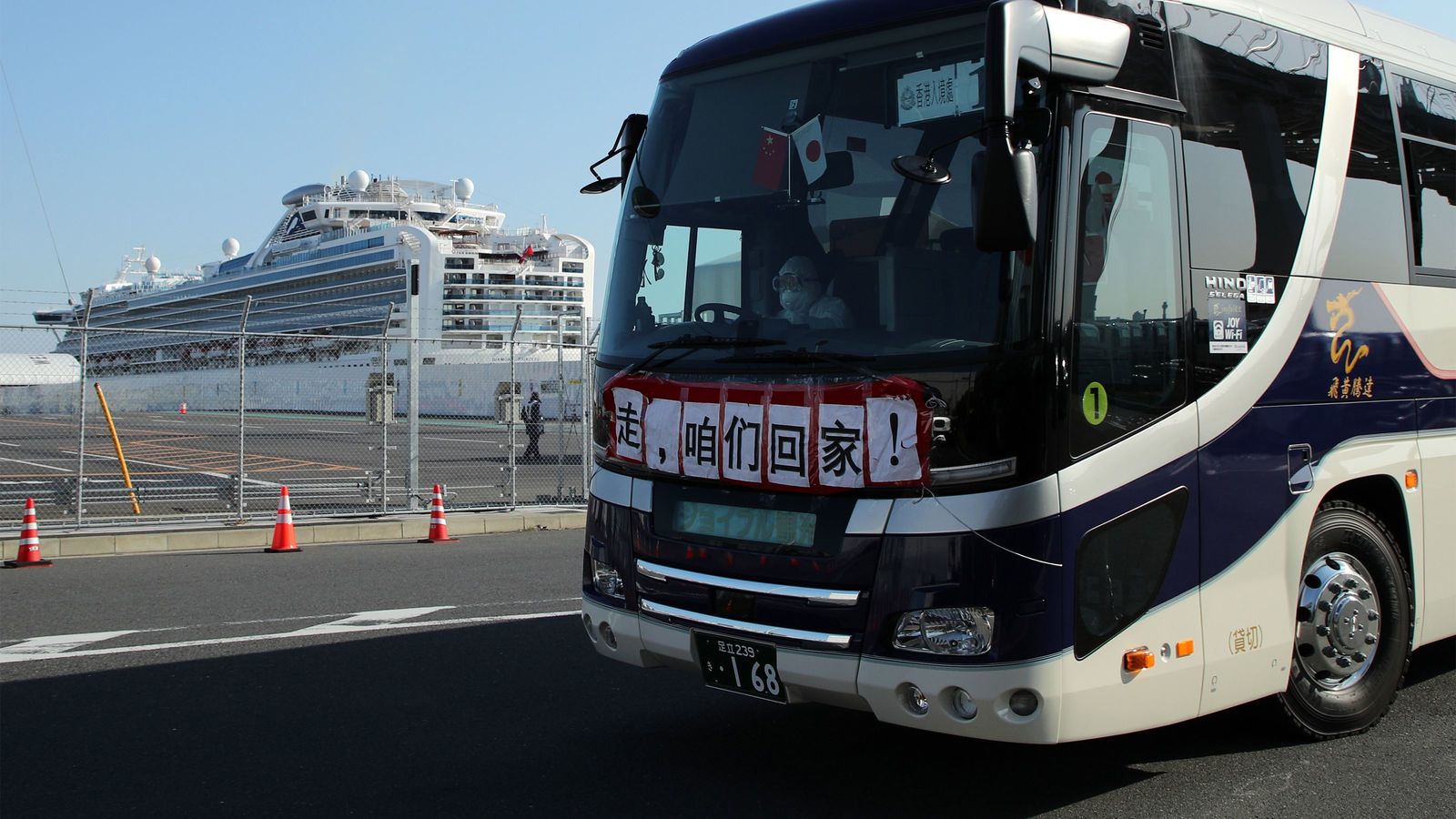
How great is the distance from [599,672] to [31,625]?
4.14 m

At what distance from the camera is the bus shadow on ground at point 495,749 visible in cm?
461

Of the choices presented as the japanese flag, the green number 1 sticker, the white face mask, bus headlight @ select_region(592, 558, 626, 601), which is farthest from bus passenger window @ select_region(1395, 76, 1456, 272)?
bus headlight @ select_region(592, 558, 626, 601)

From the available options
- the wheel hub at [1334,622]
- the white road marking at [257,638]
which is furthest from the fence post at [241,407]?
the wheel hub at [1334,622]

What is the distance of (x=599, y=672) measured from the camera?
6.56m

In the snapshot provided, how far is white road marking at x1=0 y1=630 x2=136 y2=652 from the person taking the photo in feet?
23.5

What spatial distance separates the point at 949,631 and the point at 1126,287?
1360mm

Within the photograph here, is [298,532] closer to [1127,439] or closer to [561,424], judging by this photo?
[561,424]

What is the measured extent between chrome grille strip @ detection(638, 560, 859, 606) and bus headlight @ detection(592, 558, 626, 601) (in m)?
0.17

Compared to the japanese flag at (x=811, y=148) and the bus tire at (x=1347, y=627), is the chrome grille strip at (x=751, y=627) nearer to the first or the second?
the japanese flag at (x=811, y=148)

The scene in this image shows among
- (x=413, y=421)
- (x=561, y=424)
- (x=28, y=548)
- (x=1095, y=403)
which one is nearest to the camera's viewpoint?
(x=1095, y=403)

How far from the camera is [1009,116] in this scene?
395cm

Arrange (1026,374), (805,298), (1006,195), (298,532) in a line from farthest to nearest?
(298,532) < (805,298) < (1026,374) < (1006,195)

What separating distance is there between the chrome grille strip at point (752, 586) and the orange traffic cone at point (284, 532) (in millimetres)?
8888

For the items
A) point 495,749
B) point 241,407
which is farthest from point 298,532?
point 495,749
